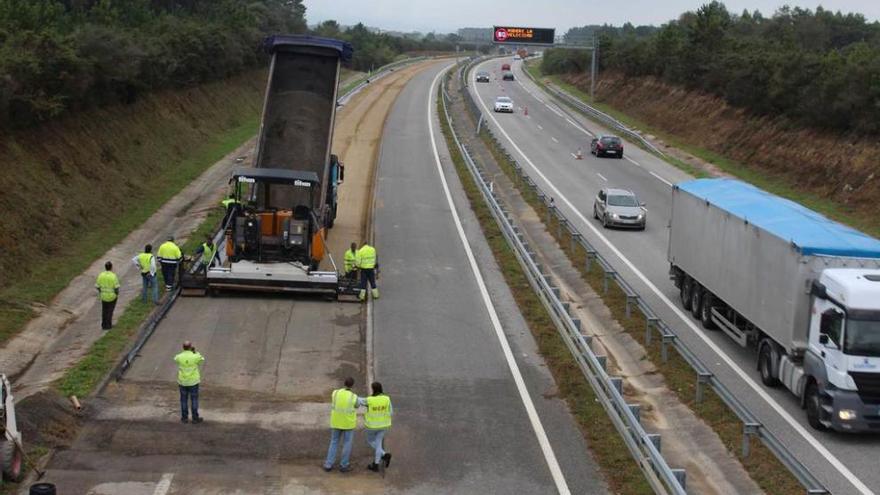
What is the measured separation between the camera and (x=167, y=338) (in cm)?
2170

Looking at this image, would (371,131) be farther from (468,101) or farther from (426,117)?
(468,101)

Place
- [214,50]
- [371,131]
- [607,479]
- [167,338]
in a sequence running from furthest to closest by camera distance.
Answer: [214,50], [371,131], [167,338], [607,479]

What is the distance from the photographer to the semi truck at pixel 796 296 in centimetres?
1683

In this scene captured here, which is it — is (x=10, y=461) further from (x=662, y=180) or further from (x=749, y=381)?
(x=662, y=180)

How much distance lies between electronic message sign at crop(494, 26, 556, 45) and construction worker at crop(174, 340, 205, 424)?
9139 cm

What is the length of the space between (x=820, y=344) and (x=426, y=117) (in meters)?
53.2

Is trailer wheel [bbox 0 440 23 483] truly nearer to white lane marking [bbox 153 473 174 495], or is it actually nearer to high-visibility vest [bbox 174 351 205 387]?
white lane marking [bbox 153 473 174 495]

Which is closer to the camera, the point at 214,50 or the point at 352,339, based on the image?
the point at 352,339

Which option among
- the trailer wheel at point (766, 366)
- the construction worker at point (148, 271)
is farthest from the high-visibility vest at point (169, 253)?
the trailer wheel at point (766, 366)

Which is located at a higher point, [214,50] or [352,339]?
[214,50]

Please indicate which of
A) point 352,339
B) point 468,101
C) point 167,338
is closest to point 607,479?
point 352,339

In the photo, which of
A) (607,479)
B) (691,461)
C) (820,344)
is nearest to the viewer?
(607,479)

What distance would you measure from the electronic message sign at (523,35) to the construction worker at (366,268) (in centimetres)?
8211

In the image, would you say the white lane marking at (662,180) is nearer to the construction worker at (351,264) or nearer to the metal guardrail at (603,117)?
the metal guardrail at (603,117)
